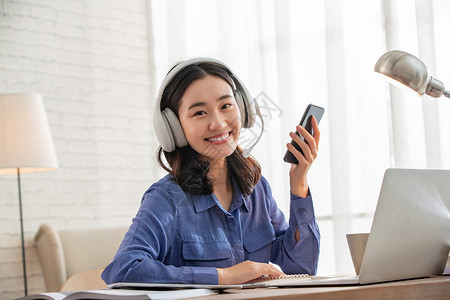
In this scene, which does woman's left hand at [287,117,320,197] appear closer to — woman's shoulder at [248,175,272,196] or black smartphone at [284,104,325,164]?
black smartphone at [284,104,325,164]

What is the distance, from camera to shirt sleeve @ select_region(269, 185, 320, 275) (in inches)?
49.7

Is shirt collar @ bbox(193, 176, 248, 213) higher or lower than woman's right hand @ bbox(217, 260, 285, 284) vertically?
higher

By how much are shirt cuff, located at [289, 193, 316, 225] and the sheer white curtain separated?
1.48 m

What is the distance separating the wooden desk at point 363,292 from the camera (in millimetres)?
653

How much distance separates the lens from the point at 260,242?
1.34 m

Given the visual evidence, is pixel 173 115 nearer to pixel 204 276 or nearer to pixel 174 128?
pixel 174 128

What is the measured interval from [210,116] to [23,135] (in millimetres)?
2091

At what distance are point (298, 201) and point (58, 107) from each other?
280cm

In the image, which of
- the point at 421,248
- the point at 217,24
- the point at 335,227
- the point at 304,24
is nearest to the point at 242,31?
the point at 217,24

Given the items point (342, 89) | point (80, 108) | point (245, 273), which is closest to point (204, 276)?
point (245, 273)

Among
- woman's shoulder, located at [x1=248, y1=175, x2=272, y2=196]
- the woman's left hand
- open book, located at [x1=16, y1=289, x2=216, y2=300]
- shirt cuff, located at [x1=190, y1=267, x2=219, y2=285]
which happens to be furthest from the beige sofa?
open book, located at [x1=16, y1=289, x2=216, y2=300]

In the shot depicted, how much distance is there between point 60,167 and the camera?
3.69 metres

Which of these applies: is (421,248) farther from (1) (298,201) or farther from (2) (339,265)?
(2) (339,265)

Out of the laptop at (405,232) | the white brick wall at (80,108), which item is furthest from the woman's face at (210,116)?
the white brick wall at (80,108)
